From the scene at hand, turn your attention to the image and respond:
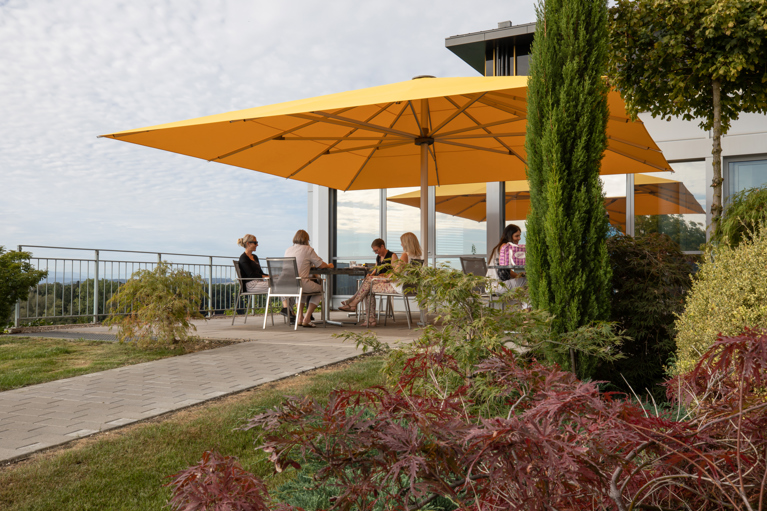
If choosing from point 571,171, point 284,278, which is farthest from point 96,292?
point 571,171

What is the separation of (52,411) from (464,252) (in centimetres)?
797

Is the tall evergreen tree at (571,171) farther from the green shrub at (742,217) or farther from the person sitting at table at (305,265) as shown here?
the person sitting at table at (305,265)

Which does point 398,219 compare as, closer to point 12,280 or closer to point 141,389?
point 12,280

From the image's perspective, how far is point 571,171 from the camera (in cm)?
338

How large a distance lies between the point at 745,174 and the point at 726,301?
622 centimetres

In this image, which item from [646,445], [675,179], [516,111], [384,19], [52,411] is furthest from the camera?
[384,19]

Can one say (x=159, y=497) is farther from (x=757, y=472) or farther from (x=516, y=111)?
(x=516, y=111)

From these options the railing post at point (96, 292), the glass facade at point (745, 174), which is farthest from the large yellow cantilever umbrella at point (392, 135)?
the railing post at point (96, 292)

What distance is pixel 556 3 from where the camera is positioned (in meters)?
3.46

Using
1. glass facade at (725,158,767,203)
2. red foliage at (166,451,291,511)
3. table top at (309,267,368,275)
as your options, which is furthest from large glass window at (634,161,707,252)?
red foliage at (166,451,291,511)

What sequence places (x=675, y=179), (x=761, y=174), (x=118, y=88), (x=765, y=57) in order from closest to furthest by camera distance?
1. (x=765, y=57)
2. (x=761, y=174)
3. (x=675, y=179)
4. (x=118, y=88)

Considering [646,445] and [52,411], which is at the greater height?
[646,445]

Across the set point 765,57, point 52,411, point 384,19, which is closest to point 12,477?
point 52,411

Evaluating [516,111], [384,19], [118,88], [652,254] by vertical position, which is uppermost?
[384,19]
